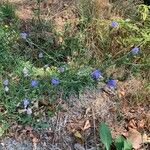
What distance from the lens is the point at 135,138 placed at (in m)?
3.59

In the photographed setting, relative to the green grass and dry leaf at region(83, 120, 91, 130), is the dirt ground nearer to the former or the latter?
dry leaf at region(83, 120, 91, 130)

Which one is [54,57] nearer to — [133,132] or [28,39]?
[28,39]

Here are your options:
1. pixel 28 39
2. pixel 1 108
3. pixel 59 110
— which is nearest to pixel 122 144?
pixel 59 110

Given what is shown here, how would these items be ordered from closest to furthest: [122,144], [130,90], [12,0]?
[122,144]
[130,90]
[12,0]

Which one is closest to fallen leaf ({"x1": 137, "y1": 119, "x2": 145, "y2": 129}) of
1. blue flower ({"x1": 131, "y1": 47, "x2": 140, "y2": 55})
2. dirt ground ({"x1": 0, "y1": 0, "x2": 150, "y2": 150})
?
dirt ground ({"x1": 0, "y1": 0, "x2": 150, "y2": 150})

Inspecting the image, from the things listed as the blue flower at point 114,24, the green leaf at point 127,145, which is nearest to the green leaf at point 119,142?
the green leaf at point 127,145

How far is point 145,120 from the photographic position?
374 cm

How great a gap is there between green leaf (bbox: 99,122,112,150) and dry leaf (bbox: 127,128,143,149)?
0.73 ft

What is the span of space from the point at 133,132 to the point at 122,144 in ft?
0.79

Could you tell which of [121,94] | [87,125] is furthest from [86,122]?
[121,94]

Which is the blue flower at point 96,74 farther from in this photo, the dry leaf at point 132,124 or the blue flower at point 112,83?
the dry leaf at point 132,124

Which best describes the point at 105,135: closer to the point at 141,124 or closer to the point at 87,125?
the point at 87,125

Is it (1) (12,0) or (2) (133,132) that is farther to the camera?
(1) (12,0)

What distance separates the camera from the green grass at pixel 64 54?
12.1 ft
